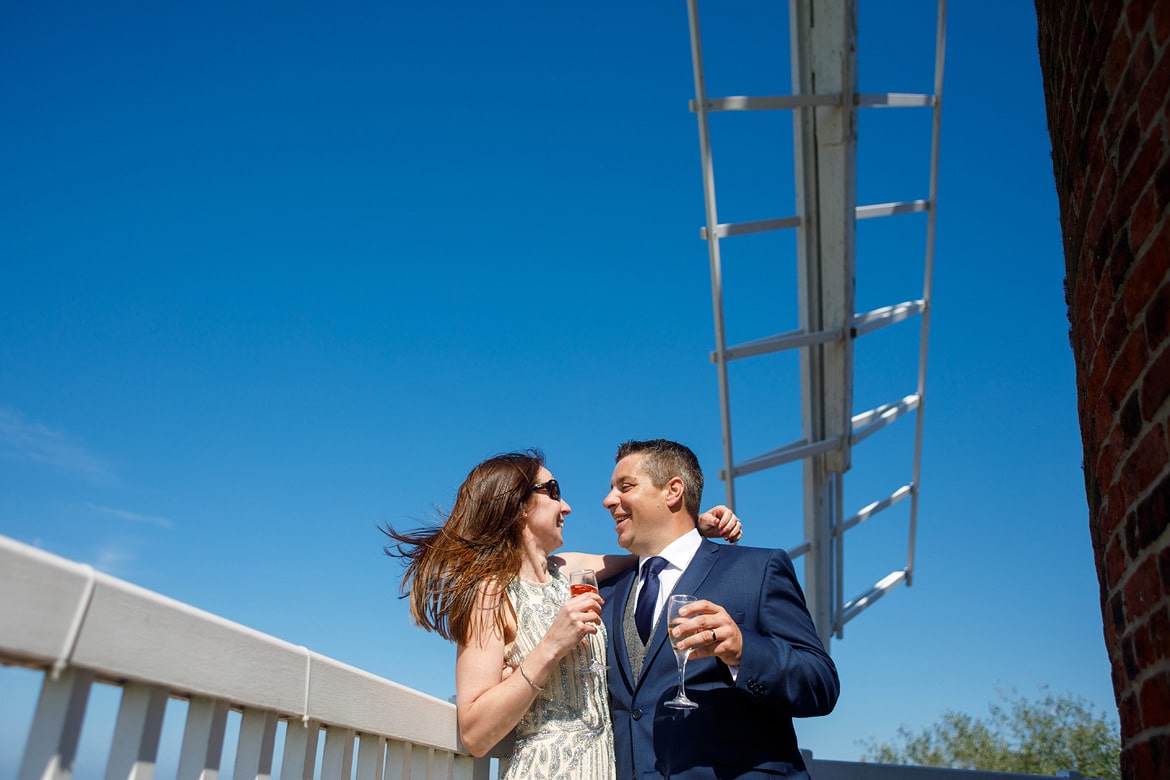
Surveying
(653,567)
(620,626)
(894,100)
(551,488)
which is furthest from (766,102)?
(620,626)

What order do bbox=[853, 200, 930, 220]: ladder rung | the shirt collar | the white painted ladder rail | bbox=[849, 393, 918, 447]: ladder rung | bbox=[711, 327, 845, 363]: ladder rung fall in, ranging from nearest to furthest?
the white painted ladder rail → the shirt collar → bbox=[853, 200, 930, 220]: ladder rung → bbox=[711, 327, 845, 363]: ladder rung → bbox=[849, 393, 918, 447]: ladder rung

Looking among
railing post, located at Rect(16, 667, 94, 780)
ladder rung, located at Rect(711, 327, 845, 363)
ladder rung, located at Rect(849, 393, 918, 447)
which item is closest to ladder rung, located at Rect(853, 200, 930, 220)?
ladder rung, located at Rect(711, 327, 845, 363)

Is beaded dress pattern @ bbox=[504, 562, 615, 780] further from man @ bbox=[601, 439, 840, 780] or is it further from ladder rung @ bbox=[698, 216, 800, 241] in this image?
ladder rung @ bbox=[698, 216, 800, 241]

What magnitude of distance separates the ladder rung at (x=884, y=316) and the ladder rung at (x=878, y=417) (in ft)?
2.66

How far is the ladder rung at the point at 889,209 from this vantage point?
6.58m

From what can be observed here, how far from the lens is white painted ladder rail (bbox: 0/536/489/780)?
1.25m

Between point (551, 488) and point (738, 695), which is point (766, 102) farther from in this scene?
point (738, 695)

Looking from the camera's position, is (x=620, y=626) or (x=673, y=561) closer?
(x=620, y=626)

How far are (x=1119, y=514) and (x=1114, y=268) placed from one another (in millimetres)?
535

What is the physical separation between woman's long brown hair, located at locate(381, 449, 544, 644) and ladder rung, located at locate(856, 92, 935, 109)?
396 cm

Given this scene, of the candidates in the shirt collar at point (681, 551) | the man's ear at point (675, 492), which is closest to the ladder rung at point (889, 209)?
the man's ear at point (675, 492)

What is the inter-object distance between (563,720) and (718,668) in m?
0.46

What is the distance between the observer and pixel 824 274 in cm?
681

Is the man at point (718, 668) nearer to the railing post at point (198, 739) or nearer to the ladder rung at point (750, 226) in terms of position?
the railing post at point (198, 739)
